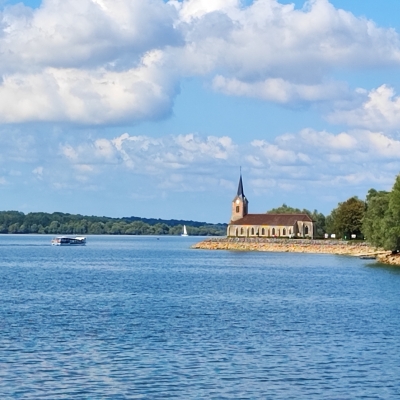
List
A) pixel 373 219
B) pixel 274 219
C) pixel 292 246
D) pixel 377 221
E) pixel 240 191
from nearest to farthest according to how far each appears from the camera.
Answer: pixel 377 221 < pixel 373 219 < pixel 292 246 < pixel 274 219 < pixel 240 191

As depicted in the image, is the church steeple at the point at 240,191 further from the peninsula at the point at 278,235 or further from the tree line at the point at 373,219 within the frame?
the tree line at the point at 373,219

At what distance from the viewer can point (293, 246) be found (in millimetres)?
148750

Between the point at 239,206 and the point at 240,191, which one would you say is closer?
the point at 239,206

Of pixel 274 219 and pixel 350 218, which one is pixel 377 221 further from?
pixel 274 219

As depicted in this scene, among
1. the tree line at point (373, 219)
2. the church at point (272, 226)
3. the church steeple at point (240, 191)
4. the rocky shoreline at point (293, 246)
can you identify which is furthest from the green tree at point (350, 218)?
the church steeple at point (240, 191)

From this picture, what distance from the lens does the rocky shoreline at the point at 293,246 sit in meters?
132

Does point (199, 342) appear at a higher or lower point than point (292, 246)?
lower

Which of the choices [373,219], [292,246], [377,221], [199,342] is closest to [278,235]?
[292,246]

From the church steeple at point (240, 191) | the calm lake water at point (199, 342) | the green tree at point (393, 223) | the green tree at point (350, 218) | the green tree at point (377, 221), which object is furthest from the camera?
the church steeple at point (240, 191)

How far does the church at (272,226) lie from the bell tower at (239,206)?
1.92m

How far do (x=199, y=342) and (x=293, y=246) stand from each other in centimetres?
11651

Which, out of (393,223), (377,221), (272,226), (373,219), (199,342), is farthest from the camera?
(272,226)

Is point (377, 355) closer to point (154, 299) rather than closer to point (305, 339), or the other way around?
point (305, 339)

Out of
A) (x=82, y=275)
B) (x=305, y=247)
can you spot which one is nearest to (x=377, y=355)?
(x=82, y=275)
